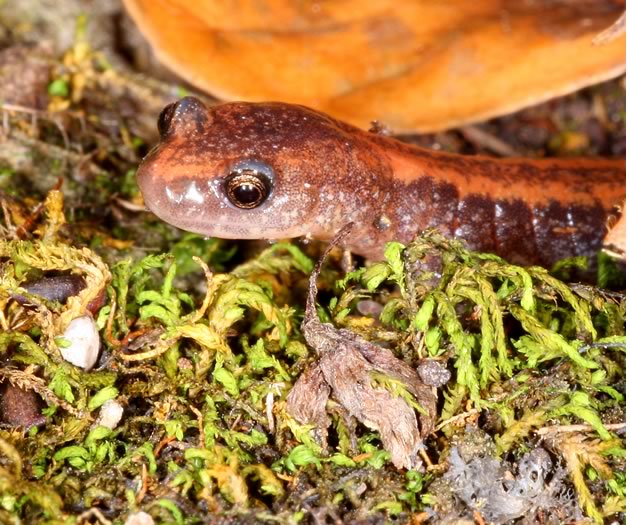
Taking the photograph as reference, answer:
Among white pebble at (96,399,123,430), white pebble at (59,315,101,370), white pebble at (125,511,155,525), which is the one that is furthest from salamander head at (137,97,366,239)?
white pebble at (125,511,155,525)

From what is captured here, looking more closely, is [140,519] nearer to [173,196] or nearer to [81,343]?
[81,343]

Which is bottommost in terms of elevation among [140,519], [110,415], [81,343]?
[140,519]

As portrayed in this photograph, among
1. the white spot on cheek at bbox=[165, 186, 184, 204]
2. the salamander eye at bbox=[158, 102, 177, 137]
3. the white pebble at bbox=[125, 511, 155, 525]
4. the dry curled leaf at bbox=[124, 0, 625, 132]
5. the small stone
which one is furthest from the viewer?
the dry curled leaf at bbox=[124, 0, 625, 132]

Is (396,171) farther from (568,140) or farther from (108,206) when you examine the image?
(568,140)

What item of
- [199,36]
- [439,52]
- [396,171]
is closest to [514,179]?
[396,171]

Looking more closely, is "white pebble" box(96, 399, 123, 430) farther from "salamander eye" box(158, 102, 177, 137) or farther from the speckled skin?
"salamander eye" box(158, 102, 177, 137)

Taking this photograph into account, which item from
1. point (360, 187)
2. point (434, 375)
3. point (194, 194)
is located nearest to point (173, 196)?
point (194, 194)

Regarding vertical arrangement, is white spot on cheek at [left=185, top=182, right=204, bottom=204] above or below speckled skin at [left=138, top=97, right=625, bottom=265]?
below

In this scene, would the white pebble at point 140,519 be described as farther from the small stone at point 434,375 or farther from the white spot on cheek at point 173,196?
the white spot on cheek at point 173,196
